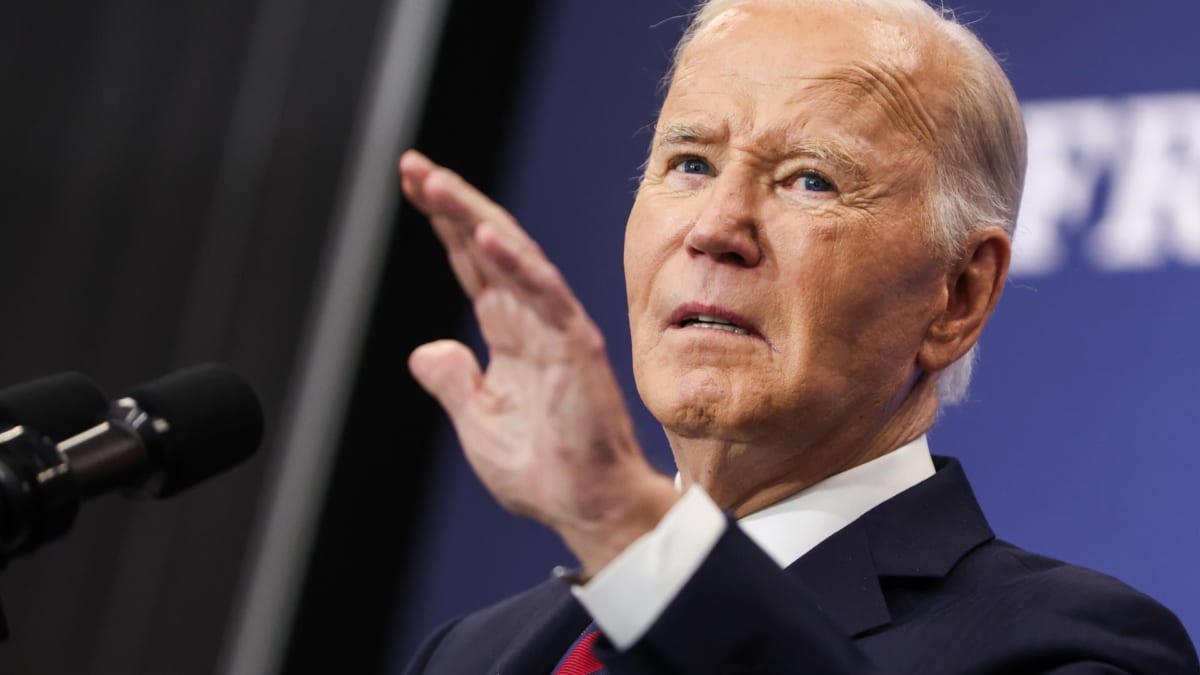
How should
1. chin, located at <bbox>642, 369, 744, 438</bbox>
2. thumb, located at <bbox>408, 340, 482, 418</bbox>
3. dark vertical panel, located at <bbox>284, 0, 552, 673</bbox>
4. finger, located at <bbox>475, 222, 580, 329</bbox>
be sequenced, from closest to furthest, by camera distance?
finger, located at <bbox>475, 222, 580, 329</bbox> → thumb, located at <bbox>408, 340, 482, 418</bbox> → chin, located at <bbox>642, 369, 744, 438</bbox> → dark vertical panel, located at <bbox>284, 0, 552, 673</bbox>

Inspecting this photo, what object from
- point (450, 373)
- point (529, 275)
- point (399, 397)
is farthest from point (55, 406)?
point (399, 397)

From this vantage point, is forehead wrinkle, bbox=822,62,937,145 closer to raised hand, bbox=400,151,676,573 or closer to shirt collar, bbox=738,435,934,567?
shirt collar, bbox=738,435,934,567

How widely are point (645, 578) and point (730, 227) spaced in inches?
29.2

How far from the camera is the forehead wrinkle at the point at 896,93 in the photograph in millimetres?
1998

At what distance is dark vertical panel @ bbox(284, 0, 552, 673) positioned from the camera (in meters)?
3.71

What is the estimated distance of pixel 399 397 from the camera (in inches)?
150

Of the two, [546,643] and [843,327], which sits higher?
[843,327]

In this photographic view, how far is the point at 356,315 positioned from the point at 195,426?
2.36 meters

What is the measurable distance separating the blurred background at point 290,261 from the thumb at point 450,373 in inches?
79.4

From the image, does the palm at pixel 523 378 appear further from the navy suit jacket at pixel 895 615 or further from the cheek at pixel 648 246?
the cheek at pixel 648 246

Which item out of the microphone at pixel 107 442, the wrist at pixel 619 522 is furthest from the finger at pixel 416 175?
the microphone at pixel 107 442

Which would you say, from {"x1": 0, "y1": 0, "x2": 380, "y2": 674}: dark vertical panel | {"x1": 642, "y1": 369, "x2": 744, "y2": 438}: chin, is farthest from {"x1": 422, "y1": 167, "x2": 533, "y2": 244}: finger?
{"x1": 0, "y1": 0, "x2": 380, "y2": 674}: dark vertical panel

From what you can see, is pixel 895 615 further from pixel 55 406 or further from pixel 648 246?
pixel 55 406

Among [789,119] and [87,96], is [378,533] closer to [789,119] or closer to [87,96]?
[87,96]
